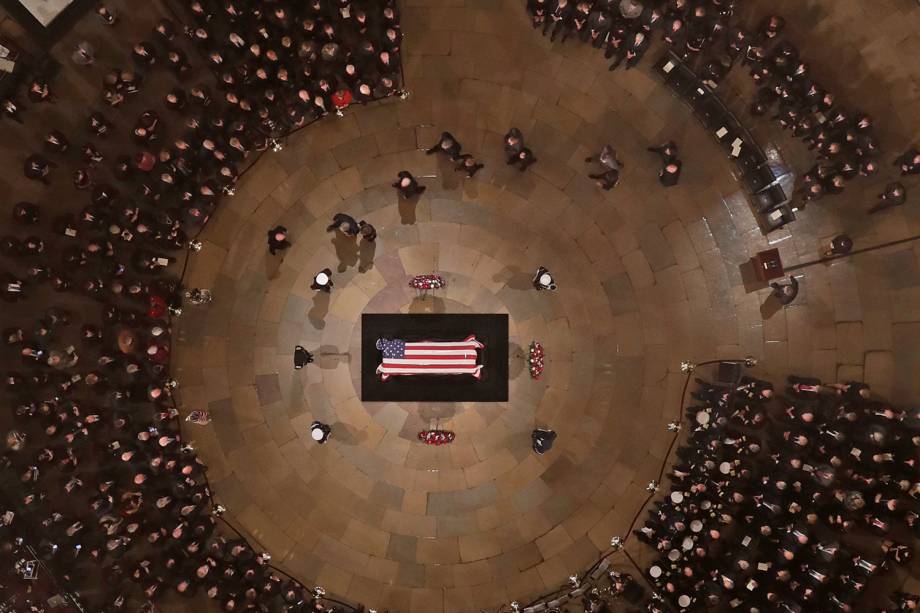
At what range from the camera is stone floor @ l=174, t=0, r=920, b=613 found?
1564 cm

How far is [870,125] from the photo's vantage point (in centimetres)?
1462

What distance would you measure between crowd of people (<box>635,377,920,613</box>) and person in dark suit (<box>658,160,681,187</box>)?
5484 mm

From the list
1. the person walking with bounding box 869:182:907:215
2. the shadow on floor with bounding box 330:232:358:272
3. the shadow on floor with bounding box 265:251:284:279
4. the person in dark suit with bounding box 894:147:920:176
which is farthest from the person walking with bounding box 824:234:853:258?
the shadow on floor with bounding box 265:251:284:279

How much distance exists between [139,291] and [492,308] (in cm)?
892

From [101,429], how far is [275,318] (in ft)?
16.3

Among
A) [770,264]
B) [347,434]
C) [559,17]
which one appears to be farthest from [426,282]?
[770,264]

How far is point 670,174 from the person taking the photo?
15.3 meters

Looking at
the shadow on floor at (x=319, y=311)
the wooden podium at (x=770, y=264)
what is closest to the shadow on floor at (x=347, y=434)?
the shadow on floor at (x=319, y=311)

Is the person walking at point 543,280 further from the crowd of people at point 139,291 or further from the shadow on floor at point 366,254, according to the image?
the crowd of people at point 139,291

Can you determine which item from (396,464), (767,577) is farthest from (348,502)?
(767,577)

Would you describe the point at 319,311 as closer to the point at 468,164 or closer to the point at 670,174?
the point at 468,164

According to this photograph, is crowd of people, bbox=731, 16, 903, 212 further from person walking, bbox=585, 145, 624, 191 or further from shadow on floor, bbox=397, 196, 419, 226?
shadow on floor, bbox=397, 196, 419, 226

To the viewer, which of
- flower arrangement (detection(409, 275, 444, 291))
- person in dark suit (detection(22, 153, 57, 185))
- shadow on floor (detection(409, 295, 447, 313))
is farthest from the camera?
shadow on floor (detection(409, 295, 447, 313))

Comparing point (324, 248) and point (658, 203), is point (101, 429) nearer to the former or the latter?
point (324, 248)
